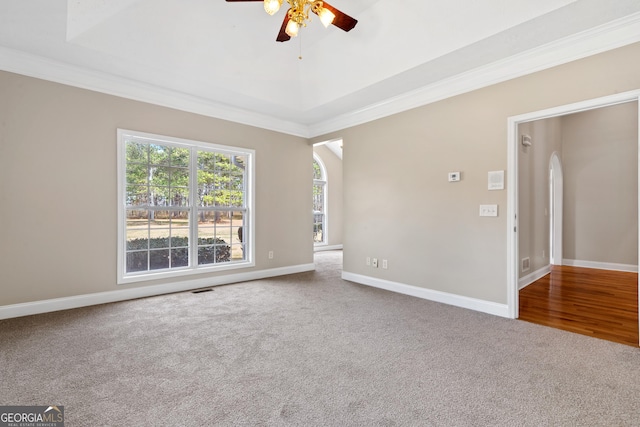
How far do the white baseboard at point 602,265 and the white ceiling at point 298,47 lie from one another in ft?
16.3

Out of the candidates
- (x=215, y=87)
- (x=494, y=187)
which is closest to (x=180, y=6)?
(x=215, y=87)

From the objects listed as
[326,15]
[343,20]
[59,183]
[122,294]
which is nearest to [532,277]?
[343,20]

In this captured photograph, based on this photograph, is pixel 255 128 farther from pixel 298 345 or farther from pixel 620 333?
pixel 620 333

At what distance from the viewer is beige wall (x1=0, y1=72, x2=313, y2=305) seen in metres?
3.22

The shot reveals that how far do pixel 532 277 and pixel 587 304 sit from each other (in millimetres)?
1221

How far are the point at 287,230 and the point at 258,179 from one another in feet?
3.53

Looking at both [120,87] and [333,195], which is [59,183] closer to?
[120,87]

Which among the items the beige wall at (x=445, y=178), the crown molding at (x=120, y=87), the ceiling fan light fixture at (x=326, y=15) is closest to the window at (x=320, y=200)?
the crown molding at (x=120, y=87)

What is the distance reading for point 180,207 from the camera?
446 centimetres

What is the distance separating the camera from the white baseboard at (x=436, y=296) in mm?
3379

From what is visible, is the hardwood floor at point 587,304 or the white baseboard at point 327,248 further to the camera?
the white baseboard at point 327,248

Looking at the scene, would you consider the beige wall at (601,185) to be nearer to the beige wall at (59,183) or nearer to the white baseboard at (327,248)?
the white baseboard at (327,248)

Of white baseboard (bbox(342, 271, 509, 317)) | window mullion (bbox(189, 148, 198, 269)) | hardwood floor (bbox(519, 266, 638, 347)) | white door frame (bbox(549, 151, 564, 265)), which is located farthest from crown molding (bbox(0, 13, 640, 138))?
white door frame (bbox(549, 151, 564, 265))

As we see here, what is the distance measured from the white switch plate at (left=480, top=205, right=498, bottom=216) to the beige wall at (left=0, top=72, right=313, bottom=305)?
162 inches
